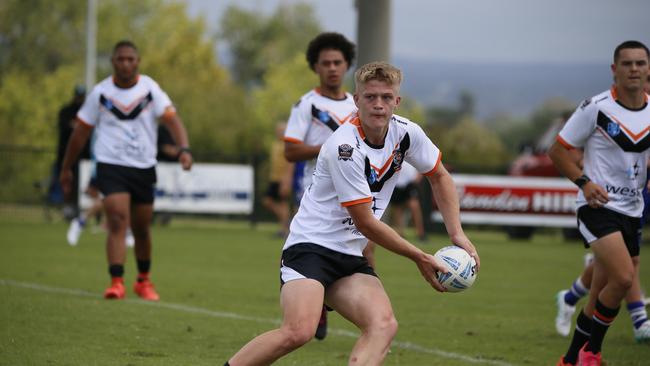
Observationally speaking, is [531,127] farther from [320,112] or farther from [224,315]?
[320,112]

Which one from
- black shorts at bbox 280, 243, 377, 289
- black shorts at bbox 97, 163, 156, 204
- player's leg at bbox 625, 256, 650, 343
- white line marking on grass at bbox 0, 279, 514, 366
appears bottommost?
white line marking on grass at bbox 0, 279, 514, 366

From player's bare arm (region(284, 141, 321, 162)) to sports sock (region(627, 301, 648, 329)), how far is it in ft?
9.84

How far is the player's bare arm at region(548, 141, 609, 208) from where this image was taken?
292 inches

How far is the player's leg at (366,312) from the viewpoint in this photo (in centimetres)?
552

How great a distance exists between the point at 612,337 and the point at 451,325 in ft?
4.72

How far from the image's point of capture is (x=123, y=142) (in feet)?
35.0

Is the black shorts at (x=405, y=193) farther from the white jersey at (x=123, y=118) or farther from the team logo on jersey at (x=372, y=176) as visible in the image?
the team logo on jersey at (x=372, y=176)

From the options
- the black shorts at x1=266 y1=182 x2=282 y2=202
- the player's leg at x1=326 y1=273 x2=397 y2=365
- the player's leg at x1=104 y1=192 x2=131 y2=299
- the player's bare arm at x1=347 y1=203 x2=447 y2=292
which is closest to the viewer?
the player's leg at x1=326 y1=273 x2=397 y2=365

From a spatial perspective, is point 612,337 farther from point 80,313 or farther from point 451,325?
point 80,313

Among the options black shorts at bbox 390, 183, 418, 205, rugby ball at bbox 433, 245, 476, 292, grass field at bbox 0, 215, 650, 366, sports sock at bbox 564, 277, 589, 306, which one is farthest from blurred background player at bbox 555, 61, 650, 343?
black shorts at bbox 390, 183, 418, 205

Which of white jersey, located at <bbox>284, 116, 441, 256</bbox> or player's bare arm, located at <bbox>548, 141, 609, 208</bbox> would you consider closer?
white jersey, located at <bbox>284, 116, 441, 256</bbox>

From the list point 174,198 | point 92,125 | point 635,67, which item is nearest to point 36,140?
point 174,198

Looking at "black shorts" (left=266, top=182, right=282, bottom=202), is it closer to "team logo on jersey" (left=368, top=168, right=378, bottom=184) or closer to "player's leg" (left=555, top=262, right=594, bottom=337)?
"player's leg" (left=555, top=262, right=594, bottom=337)

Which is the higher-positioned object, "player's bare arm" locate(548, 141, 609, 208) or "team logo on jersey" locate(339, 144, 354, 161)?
"team logo on jersey" locate(339, 144, 354, 161)
